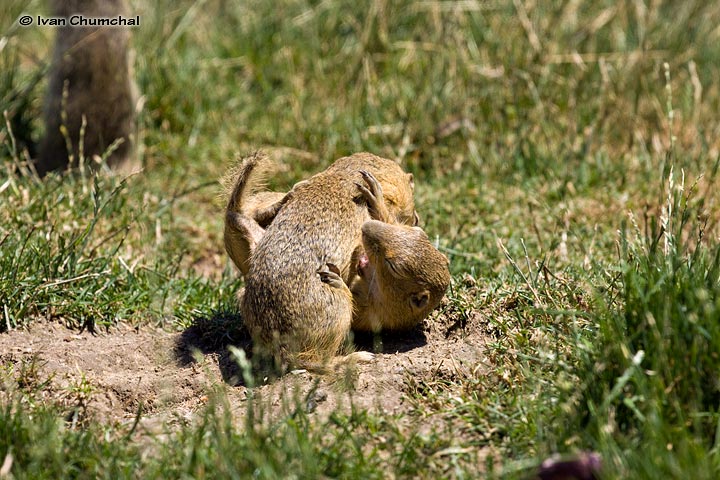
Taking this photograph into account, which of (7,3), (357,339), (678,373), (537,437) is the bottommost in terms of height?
(357,339)

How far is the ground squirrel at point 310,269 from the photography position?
3.84 m

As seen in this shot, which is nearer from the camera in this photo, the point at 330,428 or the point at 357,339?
the point at 330,428

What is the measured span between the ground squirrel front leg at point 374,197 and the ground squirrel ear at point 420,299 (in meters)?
0.47

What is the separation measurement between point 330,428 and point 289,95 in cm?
452

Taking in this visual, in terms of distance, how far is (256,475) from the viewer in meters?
2.95

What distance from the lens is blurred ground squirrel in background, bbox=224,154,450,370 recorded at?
13.2 ft

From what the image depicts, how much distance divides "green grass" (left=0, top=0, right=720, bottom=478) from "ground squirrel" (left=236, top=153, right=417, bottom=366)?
0.47 m

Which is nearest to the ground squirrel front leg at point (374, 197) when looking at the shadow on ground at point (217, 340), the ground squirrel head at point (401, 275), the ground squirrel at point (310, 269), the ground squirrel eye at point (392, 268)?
the ground squirrel at point (310, 269)

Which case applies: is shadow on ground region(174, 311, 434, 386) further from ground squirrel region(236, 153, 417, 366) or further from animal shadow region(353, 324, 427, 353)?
ground squirrel region(236, 153, 417, 366)

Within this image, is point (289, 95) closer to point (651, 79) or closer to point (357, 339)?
point (651, 79)

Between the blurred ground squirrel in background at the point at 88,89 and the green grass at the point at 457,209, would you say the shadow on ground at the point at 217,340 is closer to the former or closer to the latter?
the green grass at the point at 457,209

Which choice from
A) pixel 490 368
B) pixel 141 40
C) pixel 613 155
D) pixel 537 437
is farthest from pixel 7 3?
pixel 537 437

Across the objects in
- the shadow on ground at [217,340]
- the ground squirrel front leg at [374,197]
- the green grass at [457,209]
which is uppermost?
the ground squirrel front leg at [374,197]

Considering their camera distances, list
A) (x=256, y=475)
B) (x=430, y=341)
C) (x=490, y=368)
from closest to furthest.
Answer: (x=256, y=475), (x=490, y=368), (x=430, y=341)
